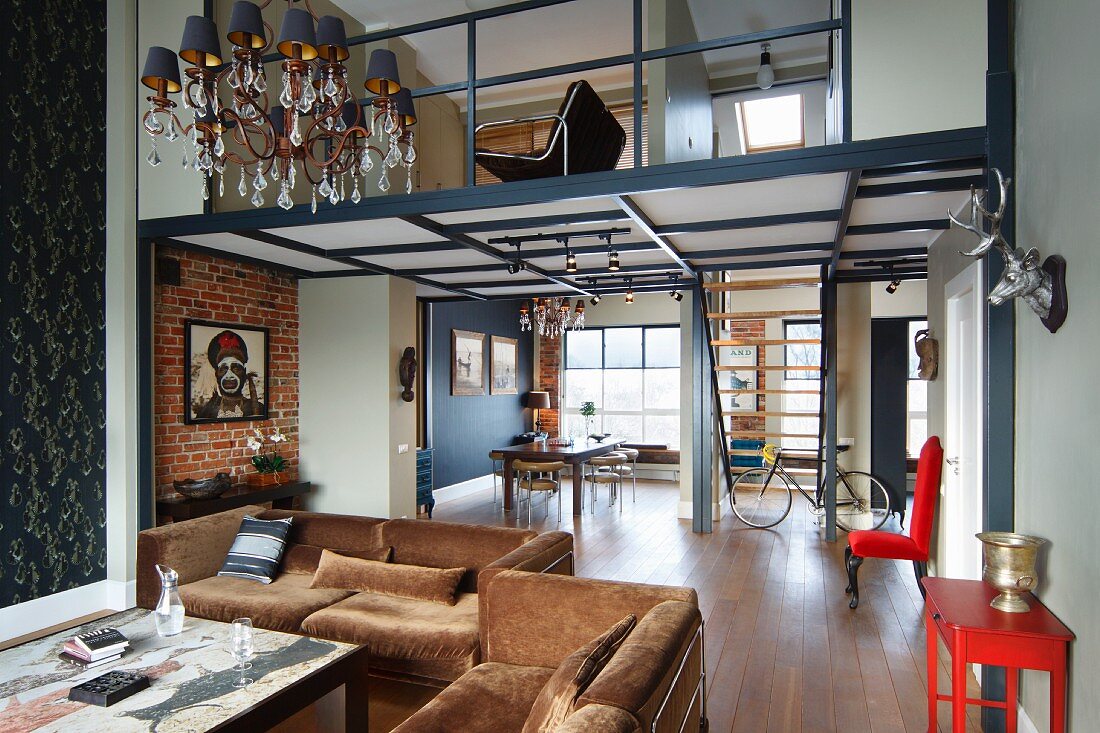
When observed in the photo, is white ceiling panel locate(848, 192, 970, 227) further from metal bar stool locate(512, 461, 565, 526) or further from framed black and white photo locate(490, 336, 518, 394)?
framed black and white photo locate(490, 336, 518, 394)

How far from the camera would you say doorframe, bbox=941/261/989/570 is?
3.61 metres

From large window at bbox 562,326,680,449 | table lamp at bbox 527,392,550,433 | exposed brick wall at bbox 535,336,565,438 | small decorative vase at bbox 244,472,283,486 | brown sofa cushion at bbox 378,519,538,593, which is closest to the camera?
brown sofa cushion at bbox 378,519,538,593

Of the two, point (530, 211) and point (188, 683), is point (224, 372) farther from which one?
point (188, 683)

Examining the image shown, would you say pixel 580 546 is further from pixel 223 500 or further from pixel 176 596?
pixel 176 596

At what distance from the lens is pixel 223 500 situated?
5.33 meters

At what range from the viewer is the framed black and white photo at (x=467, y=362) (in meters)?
9.66

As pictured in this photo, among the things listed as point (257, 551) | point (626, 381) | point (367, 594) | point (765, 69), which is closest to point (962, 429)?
point (765, 69)

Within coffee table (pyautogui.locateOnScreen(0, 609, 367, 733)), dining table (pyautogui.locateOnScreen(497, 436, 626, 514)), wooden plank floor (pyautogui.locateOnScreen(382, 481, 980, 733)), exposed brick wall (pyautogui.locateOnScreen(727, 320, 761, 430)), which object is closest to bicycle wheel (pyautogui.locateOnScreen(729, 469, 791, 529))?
wooden plank floor (pyautogui.locateOnScreen(382, 481, 980, 733))

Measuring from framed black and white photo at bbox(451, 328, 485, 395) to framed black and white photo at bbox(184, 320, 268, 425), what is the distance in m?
3.57

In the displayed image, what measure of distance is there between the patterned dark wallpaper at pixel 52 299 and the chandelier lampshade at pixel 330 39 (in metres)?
2.97

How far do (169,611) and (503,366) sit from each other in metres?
8.19

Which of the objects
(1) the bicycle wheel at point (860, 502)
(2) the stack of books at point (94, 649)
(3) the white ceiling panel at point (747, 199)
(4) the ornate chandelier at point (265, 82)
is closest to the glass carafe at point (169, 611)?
(2) the stack of books at point (94, 649)

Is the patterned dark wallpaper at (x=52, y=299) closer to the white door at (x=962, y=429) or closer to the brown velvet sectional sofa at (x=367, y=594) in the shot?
the brown velvet sectional sofa at (x=367, y=594)

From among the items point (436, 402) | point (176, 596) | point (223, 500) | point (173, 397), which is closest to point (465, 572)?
point (176, 596)
